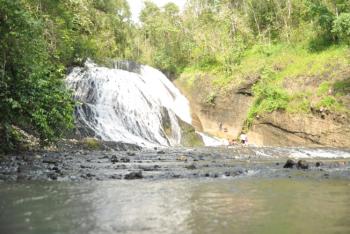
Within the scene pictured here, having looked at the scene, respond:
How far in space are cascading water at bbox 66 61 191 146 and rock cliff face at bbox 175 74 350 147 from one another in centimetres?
533

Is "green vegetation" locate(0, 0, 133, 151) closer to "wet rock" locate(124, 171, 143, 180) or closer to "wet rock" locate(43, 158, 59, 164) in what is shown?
"wet rock" locate(43, 158, 59, 164)

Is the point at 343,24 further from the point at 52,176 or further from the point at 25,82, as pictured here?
the point at 52,176

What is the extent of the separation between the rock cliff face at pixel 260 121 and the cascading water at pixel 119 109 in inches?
210

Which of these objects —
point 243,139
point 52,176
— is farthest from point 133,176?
point 243,139

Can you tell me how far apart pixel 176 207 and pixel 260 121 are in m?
24.1

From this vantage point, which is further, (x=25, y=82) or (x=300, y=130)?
(x=300, y=130)

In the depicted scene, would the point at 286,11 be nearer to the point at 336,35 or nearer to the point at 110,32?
the point at 336,35

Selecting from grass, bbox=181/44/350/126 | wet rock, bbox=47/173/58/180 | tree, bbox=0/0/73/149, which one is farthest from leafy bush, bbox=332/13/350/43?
wet rock, bbox=47/173/58/180

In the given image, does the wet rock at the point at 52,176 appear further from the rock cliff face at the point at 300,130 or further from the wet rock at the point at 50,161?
the rock cliff face at the point at 300,130

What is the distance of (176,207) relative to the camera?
711 cm

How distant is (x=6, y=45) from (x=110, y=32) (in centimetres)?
2813

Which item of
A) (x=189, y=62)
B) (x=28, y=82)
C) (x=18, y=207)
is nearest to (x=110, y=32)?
(x=189, y=62)

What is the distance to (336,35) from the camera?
32281 millimetres

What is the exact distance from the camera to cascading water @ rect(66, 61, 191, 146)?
981 inches
